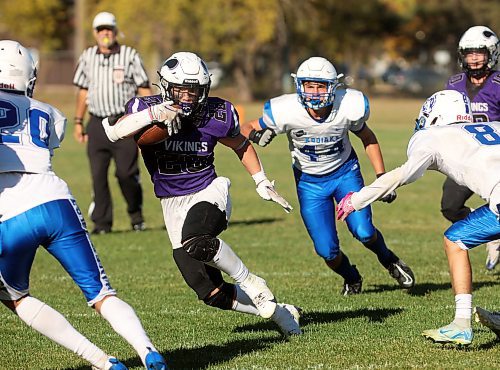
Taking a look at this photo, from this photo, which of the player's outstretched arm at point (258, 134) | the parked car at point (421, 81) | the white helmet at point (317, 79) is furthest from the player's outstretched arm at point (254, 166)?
the parked car at point (421, 81)

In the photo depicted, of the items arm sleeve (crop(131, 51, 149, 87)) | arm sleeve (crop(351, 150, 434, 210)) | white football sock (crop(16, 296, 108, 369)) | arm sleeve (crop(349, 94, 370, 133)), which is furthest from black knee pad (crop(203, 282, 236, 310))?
arm sleeve (crop(131, 51, 149, 87))

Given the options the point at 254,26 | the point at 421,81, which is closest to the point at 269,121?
the point at 254,26

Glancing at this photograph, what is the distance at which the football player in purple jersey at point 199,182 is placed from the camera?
5.10 m

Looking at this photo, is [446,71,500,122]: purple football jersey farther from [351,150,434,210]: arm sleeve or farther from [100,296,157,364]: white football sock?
[100,296,157,364]: white football sock

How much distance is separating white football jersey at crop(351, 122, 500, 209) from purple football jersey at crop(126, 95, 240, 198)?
3.03ft

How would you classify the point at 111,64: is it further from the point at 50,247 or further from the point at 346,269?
the point at 50,247

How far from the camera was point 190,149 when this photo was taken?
17.7 feet

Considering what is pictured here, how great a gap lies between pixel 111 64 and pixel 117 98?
14.1 inches

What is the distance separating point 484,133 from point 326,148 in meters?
1.83

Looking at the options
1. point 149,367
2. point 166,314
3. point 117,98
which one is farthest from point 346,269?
point 117,98

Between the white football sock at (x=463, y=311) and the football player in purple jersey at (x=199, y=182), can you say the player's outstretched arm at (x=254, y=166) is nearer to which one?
the football player in purple jersey at (x=199, y=182)

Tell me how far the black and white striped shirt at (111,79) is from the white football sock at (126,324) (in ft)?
18.3

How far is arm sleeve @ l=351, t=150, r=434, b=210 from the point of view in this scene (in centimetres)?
499

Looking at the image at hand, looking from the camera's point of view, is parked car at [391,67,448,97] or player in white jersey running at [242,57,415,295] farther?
parked car at [391,67,448,97]
